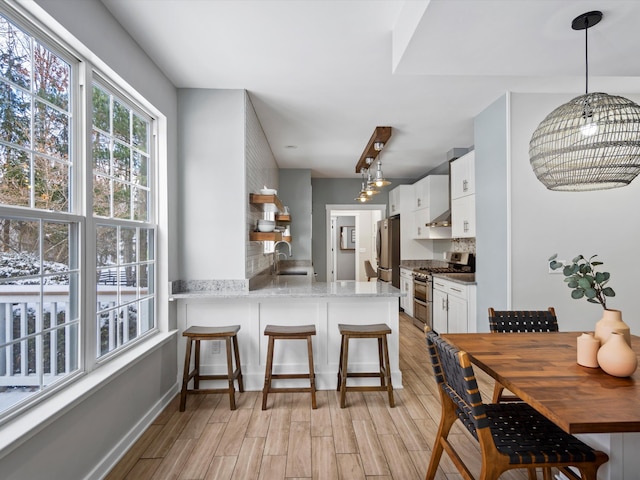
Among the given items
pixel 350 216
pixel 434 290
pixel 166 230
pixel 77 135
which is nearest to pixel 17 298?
pixel 77 135

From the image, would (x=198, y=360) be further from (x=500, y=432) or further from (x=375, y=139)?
(x=375, y=139)

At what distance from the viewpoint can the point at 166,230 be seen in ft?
9.44

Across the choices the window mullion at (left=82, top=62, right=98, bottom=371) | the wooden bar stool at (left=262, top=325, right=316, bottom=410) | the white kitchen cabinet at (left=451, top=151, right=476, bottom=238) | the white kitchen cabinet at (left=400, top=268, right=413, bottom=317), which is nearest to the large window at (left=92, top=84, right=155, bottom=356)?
the window mullion at (left=82, top=62, right=98, bottom=371)

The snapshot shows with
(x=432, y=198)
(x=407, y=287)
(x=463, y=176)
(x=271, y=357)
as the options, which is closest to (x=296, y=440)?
(x=271, y=357)

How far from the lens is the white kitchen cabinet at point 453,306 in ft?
12.8

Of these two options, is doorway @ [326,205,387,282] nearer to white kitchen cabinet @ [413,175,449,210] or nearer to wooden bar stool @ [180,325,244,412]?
white kitchen cabinet @ [413,175,449,210]

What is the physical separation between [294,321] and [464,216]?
8.48ft

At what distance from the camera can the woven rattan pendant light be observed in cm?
157

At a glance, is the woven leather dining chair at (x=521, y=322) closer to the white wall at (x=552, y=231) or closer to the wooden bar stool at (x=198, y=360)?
the white wall at (x=552, y=231)

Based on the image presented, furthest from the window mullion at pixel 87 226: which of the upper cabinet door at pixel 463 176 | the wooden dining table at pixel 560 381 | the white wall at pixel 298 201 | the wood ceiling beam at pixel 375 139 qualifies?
the white wall at pixel 298 201

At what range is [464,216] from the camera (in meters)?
4.38

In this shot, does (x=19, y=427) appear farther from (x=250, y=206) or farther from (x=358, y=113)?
(x=358, y=113)

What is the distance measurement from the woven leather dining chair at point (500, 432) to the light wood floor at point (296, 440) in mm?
582

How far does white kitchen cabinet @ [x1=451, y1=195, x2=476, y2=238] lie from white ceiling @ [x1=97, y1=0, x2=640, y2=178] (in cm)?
102
